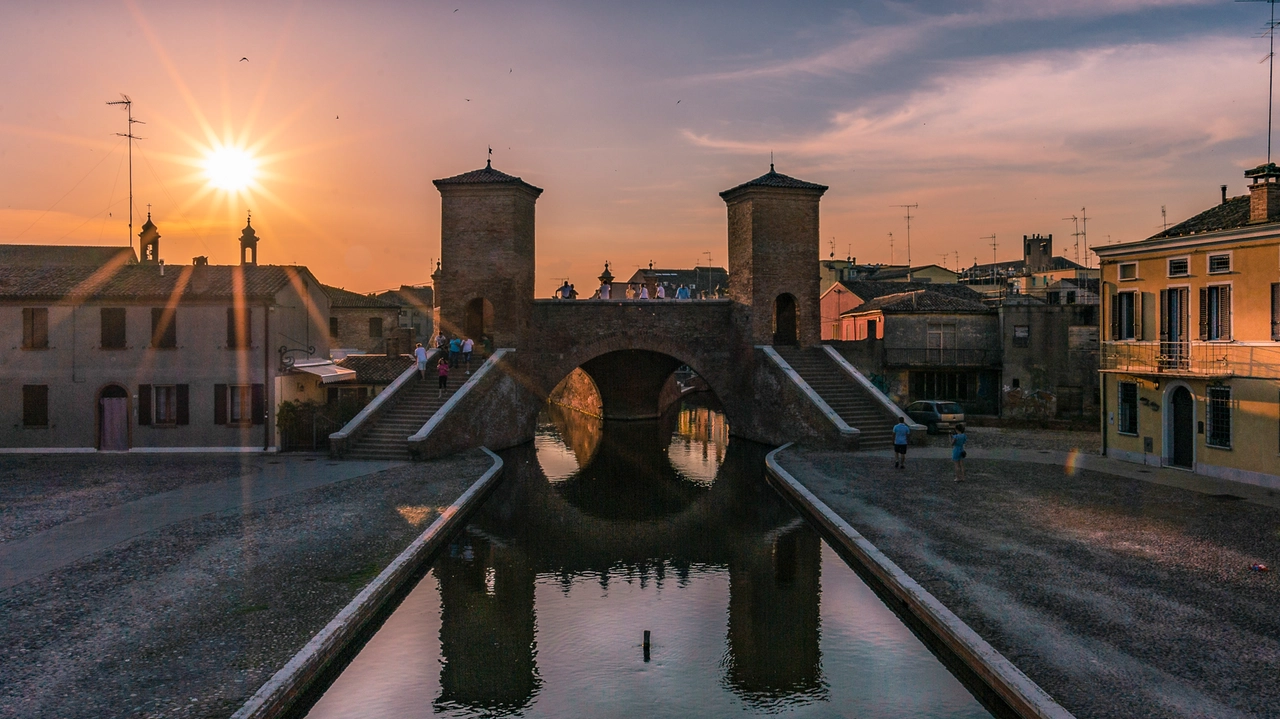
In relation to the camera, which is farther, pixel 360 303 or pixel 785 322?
pixel 360 303

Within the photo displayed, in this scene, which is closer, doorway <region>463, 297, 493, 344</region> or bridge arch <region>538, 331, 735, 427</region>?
bridge arch <region>538, 331, 735, 427</region>

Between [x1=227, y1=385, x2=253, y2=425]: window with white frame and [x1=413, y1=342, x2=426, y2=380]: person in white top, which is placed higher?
[x1=413, y1=342, x2=426, y2=380]: person in white top

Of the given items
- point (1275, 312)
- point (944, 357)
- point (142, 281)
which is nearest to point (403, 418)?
point (142, 281)

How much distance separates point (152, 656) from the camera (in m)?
9.03

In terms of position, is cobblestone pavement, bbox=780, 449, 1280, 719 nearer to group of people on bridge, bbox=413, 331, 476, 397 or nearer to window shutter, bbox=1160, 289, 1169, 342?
window shutter, bbox=1160, 289, 1169, 342

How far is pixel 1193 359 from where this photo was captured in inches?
778

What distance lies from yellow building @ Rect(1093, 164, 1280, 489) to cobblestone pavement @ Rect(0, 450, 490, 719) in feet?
61.8

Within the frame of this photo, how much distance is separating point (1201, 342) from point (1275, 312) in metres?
1.88

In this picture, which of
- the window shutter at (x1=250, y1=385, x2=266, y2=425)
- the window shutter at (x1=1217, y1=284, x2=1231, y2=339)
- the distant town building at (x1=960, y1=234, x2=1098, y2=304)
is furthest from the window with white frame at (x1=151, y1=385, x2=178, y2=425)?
the distant town building at (x1=960, y1=234, x2=1098, y2=304)

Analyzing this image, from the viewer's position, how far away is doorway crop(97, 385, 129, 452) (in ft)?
81.8

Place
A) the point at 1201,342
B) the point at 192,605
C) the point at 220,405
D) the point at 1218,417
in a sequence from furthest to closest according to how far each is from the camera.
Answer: the point at 220,405
the point at 1201,342
the point at 1218,417
the point at 192,605

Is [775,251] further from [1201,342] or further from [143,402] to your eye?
[143,402]

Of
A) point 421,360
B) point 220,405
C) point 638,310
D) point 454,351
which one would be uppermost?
point 638,310

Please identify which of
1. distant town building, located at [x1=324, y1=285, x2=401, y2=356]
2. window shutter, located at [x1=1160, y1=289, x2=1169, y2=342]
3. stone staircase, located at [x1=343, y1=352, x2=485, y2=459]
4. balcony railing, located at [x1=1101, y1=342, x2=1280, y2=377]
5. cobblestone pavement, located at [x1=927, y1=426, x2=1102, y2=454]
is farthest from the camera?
distant town building, located at [x1=324, y1=285, x2=401, y2=356]
